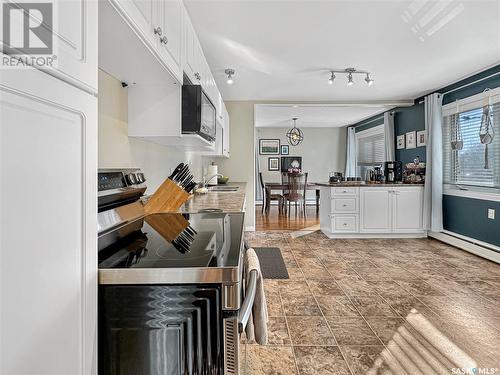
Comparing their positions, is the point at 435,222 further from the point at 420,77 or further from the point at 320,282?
the point at 320,282

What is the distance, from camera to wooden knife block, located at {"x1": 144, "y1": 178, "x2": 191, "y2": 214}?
1.91 metres

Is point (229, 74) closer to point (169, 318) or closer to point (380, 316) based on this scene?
point (380, 316)

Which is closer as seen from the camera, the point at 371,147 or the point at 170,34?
the point at 170,34

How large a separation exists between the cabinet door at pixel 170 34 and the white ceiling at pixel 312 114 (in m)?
4.12

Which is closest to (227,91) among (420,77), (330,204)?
(330,204)

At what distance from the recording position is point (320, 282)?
3027mm

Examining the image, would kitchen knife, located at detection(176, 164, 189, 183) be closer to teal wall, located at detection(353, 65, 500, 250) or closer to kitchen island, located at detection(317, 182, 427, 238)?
kitchen island, located at detection(317, 182, 427, 238)

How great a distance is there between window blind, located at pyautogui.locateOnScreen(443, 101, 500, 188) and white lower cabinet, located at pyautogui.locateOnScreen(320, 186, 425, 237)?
21.9 inches

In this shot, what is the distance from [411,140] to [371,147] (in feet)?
7.35

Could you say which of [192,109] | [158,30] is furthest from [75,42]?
[192,109]

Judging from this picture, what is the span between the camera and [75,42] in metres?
0.69

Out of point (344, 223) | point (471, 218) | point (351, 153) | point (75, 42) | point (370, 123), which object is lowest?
point (344, 223)

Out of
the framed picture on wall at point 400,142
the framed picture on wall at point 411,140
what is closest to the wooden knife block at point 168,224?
the framed picture on wall at point 411,140

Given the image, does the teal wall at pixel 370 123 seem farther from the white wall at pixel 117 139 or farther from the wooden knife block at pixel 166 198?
the wooden knife block at pixel 166 198
